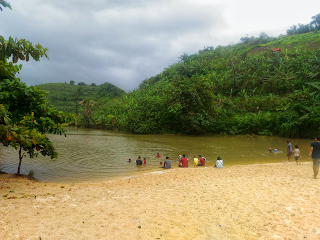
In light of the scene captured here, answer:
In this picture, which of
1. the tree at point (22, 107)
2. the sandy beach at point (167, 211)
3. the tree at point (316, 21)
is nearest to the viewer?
the sandy beach at point (167, 211)

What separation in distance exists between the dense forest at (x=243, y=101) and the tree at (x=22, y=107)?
86.6 feet

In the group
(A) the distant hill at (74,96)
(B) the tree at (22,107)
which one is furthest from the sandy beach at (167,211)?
(A) the distant hill at (74,96)

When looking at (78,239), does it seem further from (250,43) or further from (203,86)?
(250,43)

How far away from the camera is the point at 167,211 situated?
19.7ft

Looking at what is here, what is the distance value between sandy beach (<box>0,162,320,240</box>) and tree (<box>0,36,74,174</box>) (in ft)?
6.34

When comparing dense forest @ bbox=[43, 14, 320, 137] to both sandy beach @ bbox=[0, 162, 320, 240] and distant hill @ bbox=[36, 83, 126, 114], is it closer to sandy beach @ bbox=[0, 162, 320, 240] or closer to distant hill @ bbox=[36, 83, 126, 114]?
sandy beach @ bbox=[0, 162, 320, 240]

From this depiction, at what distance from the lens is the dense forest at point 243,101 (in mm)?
31828

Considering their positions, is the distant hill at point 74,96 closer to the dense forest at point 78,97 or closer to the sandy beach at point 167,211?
the dense forest at point 78,97

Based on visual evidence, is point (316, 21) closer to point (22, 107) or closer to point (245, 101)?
point (245, 101)

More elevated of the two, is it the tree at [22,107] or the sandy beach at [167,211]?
the tree at [22,107]

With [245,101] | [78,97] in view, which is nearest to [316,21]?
[245,101]

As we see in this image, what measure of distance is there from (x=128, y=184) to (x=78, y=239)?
5411 millimetres

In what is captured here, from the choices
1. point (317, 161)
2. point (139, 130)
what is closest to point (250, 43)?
point (139, 130)

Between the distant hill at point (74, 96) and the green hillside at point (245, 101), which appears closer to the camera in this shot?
the green hillside at point (245, 101)
